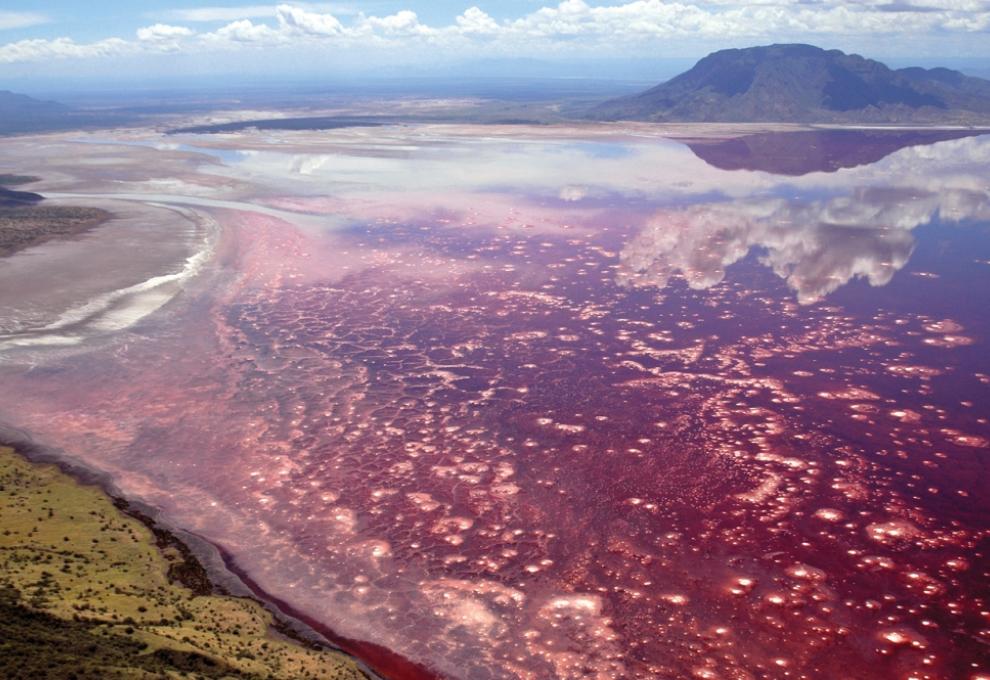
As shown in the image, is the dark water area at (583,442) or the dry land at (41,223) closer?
the dark water area at (583,442)

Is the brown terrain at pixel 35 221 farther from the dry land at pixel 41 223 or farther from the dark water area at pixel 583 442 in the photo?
the dark water area at pixel 583 442

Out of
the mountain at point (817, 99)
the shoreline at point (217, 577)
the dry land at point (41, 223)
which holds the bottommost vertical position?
the shoreline at point (217, 577)

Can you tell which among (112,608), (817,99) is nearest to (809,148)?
(817,99)

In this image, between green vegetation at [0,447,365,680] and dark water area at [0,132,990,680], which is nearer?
green vegetation at [0,447,365,680]

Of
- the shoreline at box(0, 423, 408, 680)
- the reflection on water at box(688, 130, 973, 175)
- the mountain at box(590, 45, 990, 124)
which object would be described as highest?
the mountain at box(590, 45, 990, 124)

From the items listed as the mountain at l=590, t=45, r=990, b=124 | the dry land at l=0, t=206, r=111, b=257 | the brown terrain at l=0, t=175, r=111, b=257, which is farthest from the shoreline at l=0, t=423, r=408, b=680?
the mountain at l=590, t=45, r=990, b=124

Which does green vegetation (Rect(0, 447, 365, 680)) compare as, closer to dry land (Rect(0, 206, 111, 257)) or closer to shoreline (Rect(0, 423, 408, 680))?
shoreline (Rect(0, 423, 408, 680))

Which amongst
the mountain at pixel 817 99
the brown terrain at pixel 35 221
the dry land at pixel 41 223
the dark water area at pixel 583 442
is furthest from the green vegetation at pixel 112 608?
the mountain at pixel 817 99

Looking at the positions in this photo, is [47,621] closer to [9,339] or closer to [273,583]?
[273,583]
